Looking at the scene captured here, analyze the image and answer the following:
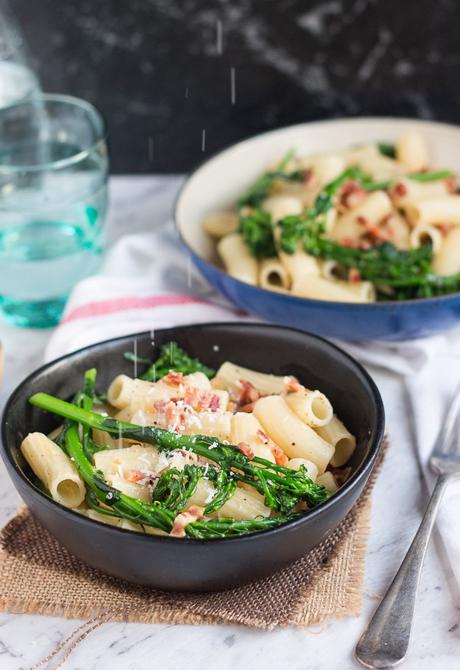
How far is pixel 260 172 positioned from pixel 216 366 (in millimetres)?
792

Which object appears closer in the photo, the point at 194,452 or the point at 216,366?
the point at 194,452

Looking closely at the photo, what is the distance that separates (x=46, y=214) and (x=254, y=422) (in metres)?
0.85

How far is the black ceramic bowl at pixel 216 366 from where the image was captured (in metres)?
1.18

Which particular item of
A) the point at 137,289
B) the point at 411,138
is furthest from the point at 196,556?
the point at 411,138

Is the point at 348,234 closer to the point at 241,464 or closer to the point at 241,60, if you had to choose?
the point at 241,60

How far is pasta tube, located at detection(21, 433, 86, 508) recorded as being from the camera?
4.33ft

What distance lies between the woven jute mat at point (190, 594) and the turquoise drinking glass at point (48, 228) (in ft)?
2.35

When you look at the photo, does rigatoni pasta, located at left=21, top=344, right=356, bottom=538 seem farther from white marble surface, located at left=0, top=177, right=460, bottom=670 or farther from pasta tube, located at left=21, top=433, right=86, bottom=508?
white marble surface, located at left=0, top=177, right=460, bottom=670

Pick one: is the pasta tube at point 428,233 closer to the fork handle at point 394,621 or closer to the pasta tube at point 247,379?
the pasta tube at point 247,379

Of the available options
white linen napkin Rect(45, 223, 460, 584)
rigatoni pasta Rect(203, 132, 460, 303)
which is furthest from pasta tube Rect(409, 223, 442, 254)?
white linen napkin Rect(45, 223, 460, 584)

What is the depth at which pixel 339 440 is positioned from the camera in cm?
144

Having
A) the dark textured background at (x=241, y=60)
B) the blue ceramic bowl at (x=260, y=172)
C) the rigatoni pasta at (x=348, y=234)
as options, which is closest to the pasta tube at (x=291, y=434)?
the blue ceramic bowl at (x=260, y=172)

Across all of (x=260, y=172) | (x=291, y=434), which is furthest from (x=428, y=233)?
(x=291, y=434)

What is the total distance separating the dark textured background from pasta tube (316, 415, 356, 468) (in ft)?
4.10
